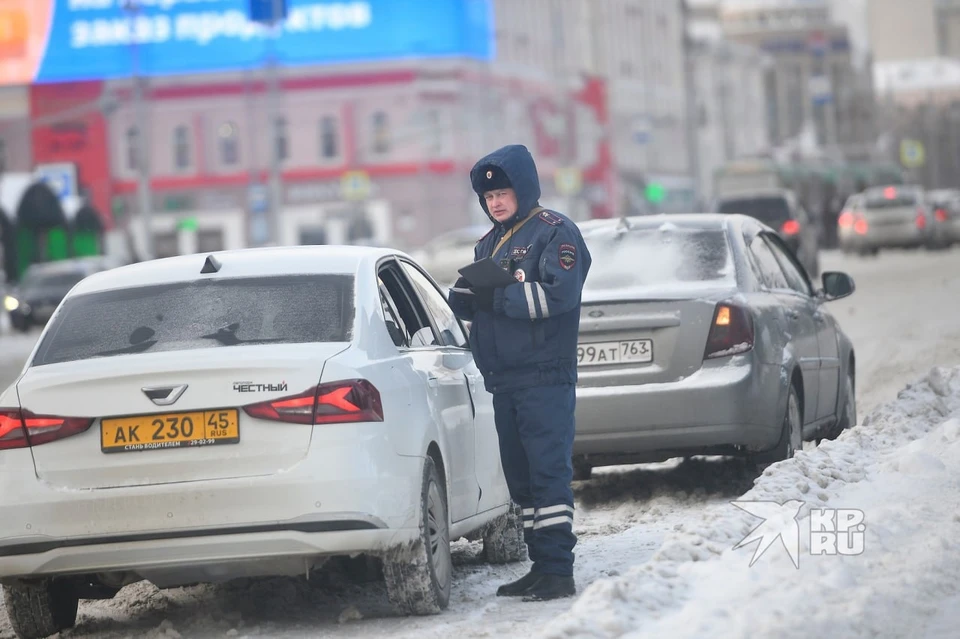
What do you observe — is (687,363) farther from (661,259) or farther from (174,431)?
(174,431)

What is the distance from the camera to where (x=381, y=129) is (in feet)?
243

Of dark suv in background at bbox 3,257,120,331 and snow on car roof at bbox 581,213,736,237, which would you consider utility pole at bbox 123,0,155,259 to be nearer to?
dark suv in background at bbox 3,257,120,331

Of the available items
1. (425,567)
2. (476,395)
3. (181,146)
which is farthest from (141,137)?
(425,567)

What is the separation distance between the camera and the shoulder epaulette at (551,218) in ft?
24.0

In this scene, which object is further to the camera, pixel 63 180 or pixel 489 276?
pixel 63 180

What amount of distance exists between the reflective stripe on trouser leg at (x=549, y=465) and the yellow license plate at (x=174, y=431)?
1.20 meters

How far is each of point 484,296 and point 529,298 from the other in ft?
0.71

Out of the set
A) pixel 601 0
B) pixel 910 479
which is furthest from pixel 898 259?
pixel 601 0

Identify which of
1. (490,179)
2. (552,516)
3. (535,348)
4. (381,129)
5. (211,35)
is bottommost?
(552,516)

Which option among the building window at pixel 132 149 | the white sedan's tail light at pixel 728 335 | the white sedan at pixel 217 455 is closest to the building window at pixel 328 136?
the building window at pixel 132 149

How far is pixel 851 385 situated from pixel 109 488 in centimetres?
651

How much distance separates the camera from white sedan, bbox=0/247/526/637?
255 inches

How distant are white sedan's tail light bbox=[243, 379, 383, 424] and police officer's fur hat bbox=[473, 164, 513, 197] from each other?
3.56ft

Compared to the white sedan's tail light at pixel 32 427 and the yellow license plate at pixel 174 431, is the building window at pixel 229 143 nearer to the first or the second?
the white sedan's tail light at pixel 32 427
